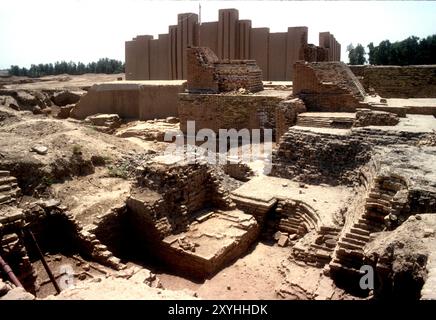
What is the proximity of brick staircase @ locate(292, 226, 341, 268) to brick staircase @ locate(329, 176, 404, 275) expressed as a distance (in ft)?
1.90

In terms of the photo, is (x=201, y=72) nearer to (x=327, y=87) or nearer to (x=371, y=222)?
(x=327, y=87)

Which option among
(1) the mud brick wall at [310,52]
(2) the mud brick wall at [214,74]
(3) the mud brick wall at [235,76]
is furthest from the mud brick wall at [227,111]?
(1) the mud brick wall at [310,52]

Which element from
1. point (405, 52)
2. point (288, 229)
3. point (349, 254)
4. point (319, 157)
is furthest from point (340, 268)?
point (405, 52)

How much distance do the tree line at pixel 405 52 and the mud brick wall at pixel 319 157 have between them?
1914 cm

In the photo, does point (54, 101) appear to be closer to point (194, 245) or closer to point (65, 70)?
point (194, 245)

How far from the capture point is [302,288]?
6285 millimetres

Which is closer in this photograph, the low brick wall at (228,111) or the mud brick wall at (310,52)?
the low brick wall at (228,111)

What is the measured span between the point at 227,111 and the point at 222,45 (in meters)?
7.40

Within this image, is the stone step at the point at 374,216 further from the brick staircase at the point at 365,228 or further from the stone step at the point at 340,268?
the stone step at the point at 340,268

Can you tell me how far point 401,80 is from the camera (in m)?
17.8

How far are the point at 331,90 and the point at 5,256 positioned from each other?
10688 millimetres

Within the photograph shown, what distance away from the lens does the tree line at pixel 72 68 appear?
47438mm

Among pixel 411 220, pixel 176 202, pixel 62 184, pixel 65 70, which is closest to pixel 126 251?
pixel 176 202
